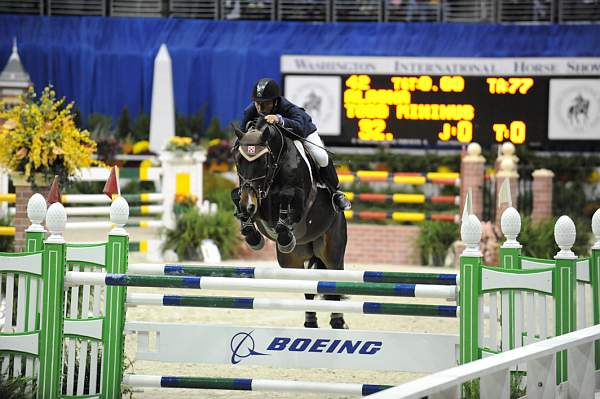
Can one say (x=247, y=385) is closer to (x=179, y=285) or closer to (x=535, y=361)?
(x=179, y=285)

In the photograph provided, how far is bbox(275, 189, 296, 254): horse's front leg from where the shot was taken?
6828 mm

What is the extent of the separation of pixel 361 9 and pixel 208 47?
2.68m

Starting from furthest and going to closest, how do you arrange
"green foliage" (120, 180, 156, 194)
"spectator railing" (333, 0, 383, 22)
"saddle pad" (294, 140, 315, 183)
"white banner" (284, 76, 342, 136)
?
"spectator railing" (333, 0, 383, 22), "green foliage" (120, 180, 156, 194), "white banner" (284, 76, 342, 136), "saddle pad" (294, 140, 315, 183)

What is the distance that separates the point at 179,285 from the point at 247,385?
0.57 meters

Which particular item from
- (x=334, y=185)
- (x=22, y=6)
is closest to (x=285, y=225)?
A: (x=334, y=185)

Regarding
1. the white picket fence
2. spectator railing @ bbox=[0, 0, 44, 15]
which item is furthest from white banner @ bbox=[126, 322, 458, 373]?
spectator railing @ bbox=[0, 0, 44, 15]

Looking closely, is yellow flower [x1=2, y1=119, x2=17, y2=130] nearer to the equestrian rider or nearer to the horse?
the equestrian rider

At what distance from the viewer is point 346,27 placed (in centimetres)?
1898

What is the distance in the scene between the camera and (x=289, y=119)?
7.24 meters

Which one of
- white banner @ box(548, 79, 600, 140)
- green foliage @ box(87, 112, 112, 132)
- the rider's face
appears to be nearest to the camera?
the rider's face

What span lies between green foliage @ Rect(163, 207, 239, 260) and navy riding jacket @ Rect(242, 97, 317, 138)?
5.94 meters

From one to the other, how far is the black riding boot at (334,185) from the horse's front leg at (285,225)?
2.18 feet

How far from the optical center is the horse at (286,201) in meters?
6.70

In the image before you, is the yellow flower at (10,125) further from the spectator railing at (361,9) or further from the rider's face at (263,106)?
the spectator railing at (361,9)
